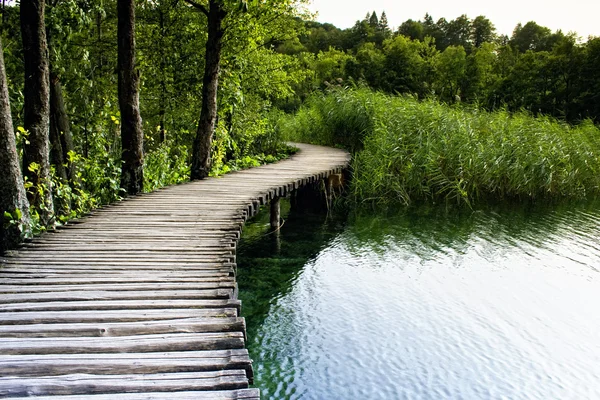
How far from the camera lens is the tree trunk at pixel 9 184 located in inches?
184

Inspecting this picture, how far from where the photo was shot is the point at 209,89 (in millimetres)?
9422

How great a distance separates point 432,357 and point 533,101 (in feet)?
90.7

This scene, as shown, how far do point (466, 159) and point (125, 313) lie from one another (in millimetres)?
10489

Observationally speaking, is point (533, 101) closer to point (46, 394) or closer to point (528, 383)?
point (528, 383)

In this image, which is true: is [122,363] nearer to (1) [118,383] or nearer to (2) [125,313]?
(1) [118,383]

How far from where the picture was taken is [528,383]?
4586mm

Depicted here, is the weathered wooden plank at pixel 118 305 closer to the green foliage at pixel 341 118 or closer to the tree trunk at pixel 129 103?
the tree trunk at pixel 129 103

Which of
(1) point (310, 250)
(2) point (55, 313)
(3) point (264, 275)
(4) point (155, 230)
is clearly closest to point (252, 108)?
(1) point (310, 250)

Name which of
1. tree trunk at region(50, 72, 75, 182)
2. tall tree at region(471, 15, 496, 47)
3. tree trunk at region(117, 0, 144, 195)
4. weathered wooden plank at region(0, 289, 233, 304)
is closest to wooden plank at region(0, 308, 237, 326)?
weathered wooden plank at region(0, 289, 233, 304)

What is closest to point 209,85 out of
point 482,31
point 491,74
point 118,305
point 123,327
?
point 118,305

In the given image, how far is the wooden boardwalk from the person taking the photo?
2.29 m

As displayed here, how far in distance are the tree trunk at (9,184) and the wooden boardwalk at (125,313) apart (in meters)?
0.28

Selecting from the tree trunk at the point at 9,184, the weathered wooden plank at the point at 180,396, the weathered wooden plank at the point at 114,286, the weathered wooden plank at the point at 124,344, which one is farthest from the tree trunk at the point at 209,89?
the weathered wooden plank at the point at 180,396

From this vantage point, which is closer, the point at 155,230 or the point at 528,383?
the point at 528,383
